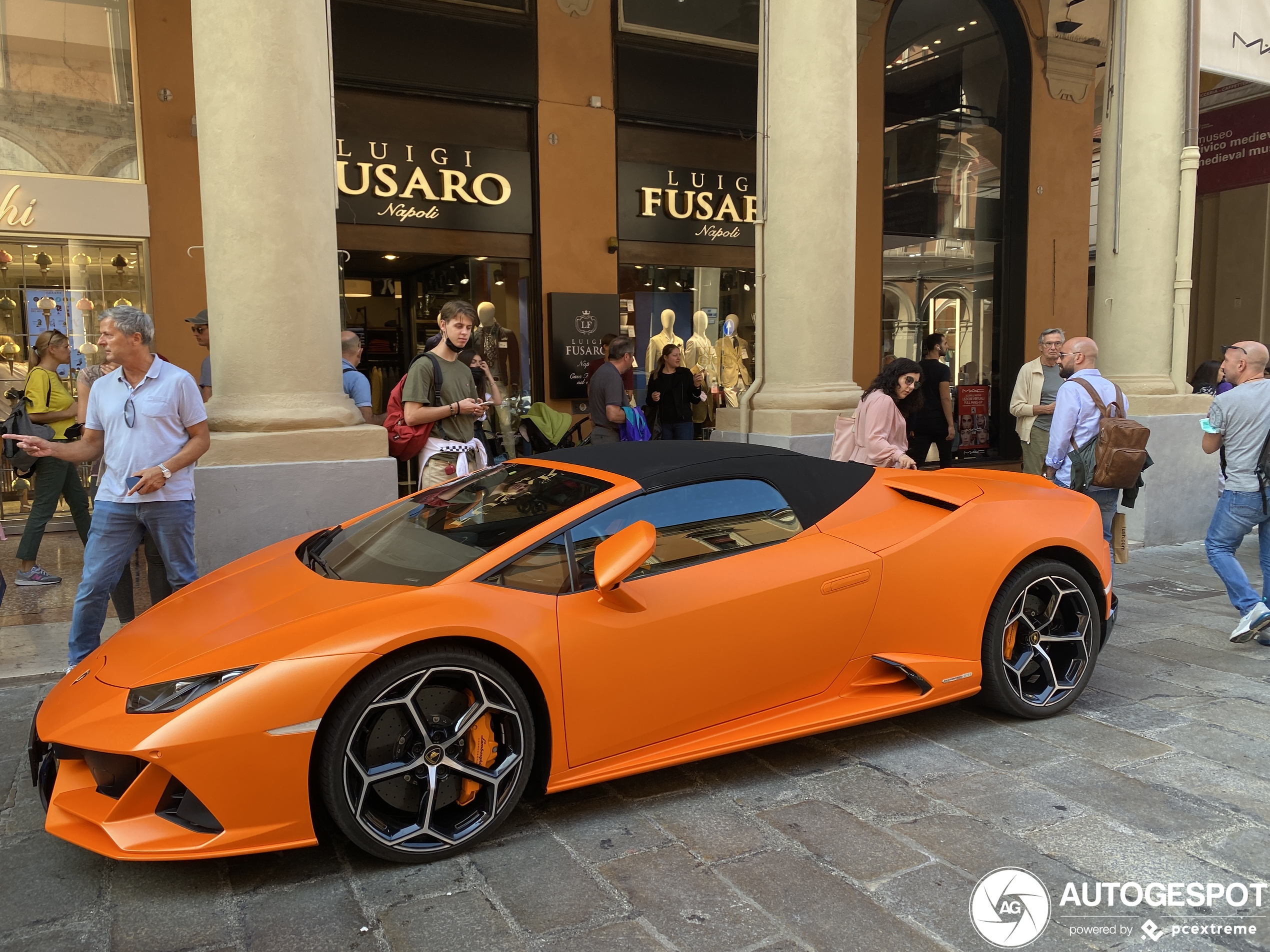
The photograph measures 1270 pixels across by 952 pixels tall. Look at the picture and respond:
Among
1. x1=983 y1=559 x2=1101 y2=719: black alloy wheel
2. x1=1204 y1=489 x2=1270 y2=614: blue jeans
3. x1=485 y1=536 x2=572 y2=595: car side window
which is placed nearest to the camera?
x1=485 y1=536 x2=572 y2=595: car side window

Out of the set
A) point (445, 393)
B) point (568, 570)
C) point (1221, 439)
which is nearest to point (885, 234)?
point (1221, 439)

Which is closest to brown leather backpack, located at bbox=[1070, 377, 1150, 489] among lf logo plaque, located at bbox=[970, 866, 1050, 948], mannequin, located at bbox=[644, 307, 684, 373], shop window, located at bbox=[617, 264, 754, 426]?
lf logo plaque, located at bbox=[970, 866, 1050, 948]

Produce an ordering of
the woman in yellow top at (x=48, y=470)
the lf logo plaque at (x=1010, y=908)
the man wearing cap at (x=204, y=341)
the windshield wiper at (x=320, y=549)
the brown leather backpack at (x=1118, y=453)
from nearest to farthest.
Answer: the lf logo plaque at (x=1010, y=908) → the windshield wiper at (x=320, y=549) → the brown leather backpack at (x=1118, y=453) → the woman in yellow top at (x=48, y=470) → the man wearing cap at (x=204, y=341)

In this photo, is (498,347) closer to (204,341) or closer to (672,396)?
(672,396)

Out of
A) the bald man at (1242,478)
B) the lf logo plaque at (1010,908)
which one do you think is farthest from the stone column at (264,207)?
the bald man at (1242,478)

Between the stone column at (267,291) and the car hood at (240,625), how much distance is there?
5.87 ft

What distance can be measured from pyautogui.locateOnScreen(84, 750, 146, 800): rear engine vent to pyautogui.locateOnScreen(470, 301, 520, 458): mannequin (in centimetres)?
743

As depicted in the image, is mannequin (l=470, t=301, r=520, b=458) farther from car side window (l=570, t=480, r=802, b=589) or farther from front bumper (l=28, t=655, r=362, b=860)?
front bumper (l=28, t=655, r=362, b=860)

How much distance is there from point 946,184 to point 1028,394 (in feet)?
20.3

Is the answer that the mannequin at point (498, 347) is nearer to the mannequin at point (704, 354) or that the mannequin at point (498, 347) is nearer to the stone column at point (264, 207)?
the mannequin at point (704, 354)

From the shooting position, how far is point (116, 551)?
14.7 ft

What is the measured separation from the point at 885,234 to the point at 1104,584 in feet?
29.5

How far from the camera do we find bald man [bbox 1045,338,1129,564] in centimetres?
582

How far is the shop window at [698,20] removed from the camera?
10.5 meters
